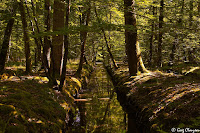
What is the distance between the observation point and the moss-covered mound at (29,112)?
392cm

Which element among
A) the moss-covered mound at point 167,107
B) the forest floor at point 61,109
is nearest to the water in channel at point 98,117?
the moss-covered mound at point 167,107

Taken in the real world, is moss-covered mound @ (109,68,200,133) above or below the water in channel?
Result: above

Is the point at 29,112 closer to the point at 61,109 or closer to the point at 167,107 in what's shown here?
the point at 61,109

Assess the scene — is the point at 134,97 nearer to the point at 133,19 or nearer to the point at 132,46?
the point at 132,46

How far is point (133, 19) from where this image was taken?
9125mm

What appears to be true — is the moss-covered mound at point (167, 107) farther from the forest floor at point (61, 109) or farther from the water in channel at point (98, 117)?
the water in channel at point (98, 117)

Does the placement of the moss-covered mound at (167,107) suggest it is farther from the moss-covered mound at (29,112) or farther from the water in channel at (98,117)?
the moss-covered mound at (29,112)

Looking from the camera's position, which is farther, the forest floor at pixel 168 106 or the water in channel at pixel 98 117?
the water in channel at pixel 98 117

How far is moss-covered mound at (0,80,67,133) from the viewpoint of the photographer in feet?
12.9

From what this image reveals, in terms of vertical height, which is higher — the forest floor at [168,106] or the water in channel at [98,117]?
the forest floor at [168,106]

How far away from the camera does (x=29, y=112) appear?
475 centimetres

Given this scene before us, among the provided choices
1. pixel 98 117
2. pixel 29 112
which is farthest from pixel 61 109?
pixel 98 117

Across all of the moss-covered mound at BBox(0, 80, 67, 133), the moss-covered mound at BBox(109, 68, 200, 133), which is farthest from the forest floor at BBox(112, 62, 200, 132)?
the moss-covered mound at BBox(0, 80, 67, 133)

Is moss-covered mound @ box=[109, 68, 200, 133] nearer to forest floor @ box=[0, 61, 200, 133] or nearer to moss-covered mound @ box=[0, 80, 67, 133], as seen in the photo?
forest floor @ box=[0, 61, 200, 133]
